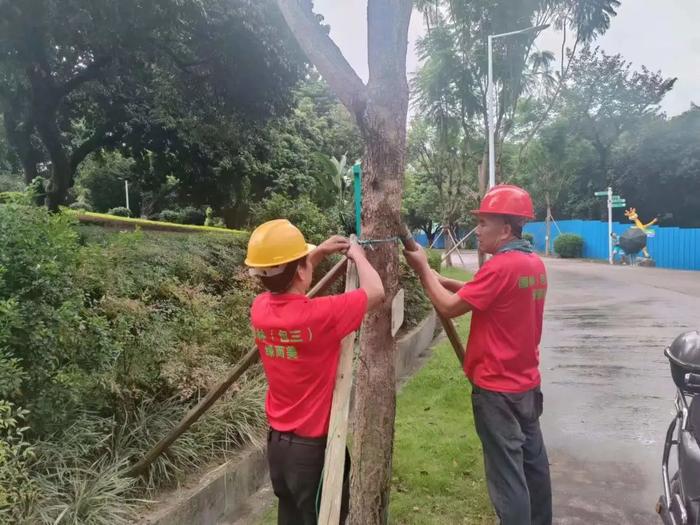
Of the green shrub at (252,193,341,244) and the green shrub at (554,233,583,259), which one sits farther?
the green shrub at (554,233,583,259)

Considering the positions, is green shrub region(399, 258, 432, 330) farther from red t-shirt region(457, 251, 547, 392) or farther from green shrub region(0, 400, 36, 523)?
green shrub region(0, 400, 36, 523)

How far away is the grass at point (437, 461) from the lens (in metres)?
3.82

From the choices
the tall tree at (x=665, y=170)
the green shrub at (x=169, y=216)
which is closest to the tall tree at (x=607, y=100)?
the tall tree at (x=665, y=170)

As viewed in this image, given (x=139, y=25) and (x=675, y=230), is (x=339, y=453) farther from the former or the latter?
(x=675, y=230)

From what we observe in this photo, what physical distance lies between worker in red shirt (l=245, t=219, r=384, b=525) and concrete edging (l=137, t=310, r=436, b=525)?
0.99 meters

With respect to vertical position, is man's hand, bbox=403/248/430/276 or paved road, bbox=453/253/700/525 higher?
man's hand, bbox=403/248/430/276

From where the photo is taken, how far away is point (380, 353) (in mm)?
3199

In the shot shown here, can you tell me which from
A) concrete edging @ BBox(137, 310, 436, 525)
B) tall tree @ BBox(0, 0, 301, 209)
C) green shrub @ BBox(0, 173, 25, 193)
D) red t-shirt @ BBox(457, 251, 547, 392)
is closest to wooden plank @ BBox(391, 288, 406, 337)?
red t-shirt @ BBox(457, 251, 547, 392)

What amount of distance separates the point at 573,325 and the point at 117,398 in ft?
29.6

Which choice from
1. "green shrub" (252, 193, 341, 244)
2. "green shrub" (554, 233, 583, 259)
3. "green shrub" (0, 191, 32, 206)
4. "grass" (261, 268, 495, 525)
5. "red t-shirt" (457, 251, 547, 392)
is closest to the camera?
"red t-shirt" (457, 251, 547, 392)

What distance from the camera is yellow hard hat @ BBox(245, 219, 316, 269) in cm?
243

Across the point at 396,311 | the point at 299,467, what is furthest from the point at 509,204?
the point at 299,467

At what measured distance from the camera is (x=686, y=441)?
2.87m

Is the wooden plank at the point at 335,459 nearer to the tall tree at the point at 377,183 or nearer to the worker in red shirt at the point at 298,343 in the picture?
the worker in red shirt at the point at 298,343
